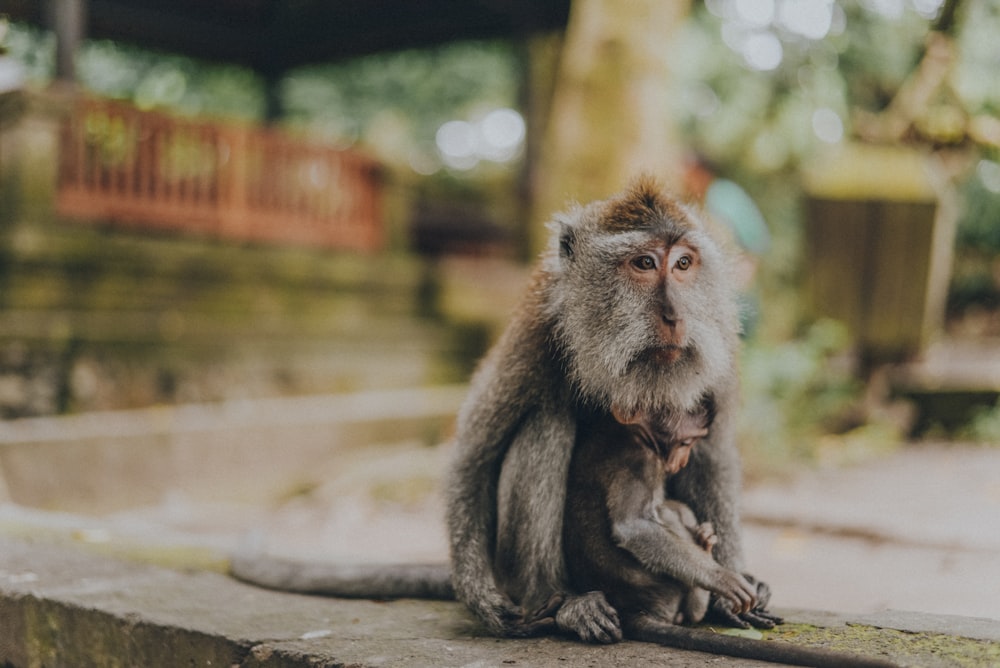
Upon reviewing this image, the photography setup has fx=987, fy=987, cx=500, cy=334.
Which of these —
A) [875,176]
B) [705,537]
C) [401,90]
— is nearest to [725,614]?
[705,537]

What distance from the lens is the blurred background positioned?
6.86 metres

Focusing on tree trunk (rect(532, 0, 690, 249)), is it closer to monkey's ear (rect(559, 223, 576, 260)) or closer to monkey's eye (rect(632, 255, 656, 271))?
monkey's ear (rect(559, 223, 576, 260))

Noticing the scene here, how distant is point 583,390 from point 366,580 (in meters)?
1.03

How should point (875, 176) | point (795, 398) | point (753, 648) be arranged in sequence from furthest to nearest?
point (875, 176)
point (795, 398)
point (753, 648)

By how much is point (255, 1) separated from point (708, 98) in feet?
20.1

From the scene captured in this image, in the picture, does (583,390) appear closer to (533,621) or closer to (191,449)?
(533,621)

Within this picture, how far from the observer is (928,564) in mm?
4105

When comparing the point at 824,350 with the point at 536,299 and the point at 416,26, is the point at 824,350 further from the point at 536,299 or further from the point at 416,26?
the point at 416,26

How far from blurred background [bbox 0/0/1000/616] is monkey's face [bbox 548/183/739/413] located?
7.92 ft

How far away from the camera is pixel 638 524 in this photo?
241cm

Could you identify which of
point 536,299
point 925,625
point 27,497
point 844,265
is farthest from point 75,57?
point 925,625

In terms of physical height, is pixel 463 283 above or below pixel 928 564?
above

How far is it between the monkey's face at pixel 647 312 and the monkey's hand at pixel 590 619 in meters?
0.49

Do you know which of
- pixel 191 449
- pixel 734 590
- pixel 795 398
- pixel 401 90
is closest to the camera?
pixel 734 590
